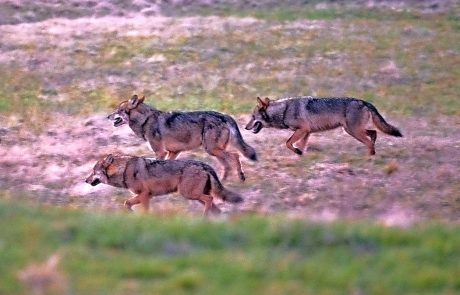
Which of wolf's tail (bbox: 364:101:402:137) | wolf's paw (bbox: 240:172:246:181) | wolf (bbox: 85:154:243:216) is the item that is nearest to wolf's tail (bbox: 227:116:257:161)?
wolf's paw (bbox: 240:172:246:181)

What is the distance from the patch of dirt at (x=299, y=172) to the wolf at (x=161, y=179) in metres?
0.57

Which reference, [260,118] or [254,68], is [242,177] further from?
[254,68]

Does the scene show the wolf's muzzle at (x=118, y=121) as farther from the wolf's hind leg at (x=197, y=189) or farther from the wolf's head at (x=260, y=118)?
the wolf's hind leg at (x=197, y=189)

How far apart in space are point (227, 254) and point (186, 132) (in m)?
8.71


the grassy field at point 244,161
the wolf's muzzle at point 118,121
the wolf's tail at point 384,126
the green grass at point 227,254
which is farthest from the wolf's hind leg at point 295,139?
the green grass at point 227,254

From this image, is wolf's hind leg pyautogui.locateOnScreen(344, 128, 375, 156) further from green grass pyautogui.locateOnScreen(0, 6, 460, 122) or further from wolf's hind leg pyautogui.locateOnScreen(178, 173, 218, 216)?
wolf's hind leg pyautogui.locateOnScreen(178, 173, 218, 216)

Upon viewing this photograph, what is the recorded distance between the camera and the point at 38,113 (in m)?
21.3

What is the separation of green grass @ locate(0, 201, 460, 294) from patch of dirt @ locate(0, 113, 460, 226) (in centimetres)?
426

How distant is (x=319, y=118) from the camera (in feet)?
56.8

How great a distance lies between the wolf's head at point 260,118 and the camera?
17.9 meters

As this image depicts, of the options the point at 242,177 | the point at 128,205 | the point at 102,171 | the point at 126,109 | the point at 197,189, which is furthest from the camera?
the point at 126,109

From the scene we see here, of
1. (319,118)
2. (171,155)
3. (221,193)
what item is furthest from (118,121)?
(221,193)

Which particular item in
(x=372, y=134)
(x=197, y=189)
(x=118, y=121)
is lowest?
(x=372, y=134)

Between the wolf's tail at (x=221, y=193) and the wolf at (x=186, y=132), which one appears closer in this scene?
the wolf's tail at (x=221, y=193)
